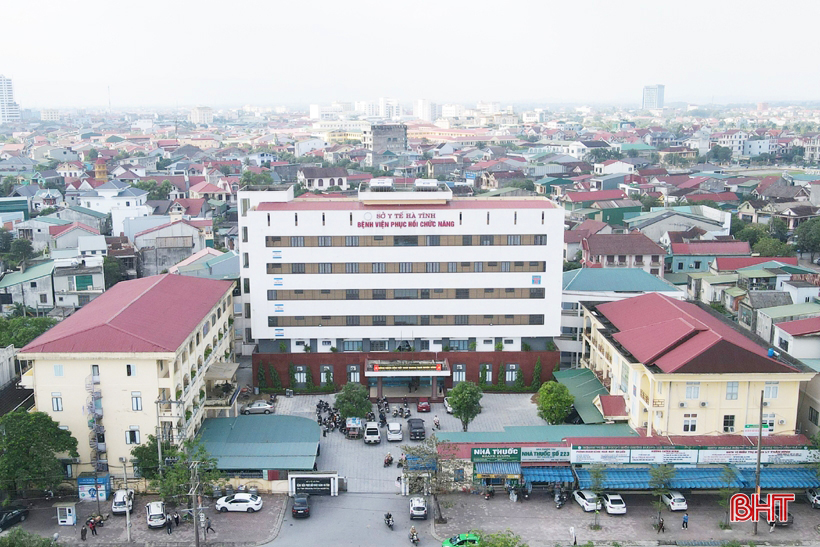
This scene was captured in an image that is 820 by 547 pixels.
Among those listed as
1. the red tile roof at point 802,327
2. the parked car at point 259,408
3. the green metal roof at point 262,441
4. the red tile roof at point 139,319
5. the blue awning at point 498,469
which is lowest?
the parked car at point 259,408

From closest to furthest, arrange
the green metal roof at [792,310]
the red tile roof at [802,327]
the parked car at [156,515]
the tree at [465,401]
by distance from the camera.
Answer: the parked car at [156,515] < the tree at [465,401] < the red tile roof at [802,327] < the green metal roof at [792,310]


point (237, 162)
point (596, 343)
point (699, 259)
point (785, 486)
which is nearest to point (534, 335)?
point (596, 343)

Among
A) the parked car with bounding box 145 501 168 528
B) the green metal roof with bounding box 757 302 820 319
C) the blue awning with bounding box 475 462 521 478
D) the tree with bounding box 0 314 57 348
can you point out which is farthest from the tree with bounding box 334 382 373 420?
the green metal roof with bounding box 757 302 820 319

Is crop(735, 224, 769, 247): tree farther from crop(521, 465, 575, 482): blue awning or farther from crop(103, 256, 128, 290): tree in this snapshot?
crop(103, 256, 128, 290): tree

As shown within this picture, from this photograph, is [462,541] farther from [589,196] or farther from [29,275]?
[589,196]

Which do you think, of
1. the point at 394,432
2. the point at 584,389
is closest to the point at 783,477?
the point at 584,389

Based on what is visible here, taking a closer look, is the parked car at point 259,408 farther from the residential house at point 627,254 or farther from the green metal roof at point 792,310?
the residential house at point 627,254

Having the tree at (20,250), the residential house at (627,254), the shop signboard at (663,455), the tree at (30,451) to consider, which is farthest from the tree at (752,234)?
the tree at (20,250)
